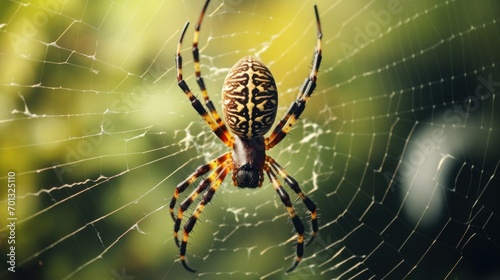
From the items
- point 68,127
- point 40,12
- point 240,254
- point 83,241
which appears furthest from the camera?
point 240,254

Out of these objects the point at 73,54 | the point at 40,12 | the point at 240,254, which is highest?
the point at 40,12

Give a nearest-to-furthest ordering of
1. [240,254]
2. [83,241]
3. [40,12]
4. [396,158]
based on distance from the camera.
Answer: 1. [40,12]
2. [83,241]
3. [240,254]
4. [396,158]

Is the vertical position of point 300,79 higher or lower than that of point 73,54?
lower

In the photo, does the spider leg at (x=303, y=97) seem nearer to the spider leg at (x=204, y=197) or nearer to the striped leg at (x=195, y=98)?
the striped leg at (x=195, y=98)

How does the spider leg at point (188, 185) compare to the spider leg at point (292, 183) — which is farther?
the spider leg at point (292, 183)

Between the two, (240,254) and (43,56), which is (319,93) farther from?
(43,56)

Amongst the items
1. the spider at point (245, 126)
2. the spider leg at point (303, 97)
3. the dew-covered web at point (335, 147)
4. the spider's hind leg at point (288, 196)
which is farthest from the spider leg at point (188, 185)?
the spider leg at point (303, 97)

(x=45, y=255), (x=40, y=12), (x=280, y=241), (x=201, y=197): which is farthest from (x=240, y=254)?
(x=40, y=12)

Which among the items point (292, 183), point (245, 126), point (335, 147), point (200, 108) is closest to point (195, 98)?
point (200, 108)

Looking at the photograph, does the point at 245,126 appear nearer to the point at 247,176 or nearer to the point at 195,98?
the point at 195,98
